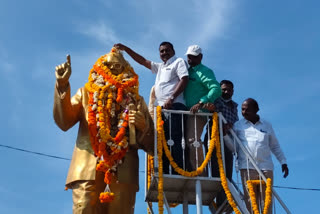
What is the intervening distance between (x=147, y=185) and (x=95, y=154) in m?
1.19

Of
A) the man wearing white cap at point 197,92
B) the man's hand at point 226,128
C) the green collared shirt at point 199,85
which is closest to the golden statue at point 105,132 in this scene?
the man wearing white cap at point 197,92

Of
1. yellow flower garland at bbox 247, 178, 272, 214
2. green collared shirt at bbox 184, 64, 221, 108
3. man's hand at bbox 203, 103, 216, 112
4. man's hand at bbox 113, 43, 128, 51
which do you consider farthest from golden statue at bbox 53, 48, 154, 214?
yellow flower garland at bbox 247, 178, 272, 214

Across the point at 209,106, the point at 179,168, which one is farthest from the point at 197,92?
the point at 179,168

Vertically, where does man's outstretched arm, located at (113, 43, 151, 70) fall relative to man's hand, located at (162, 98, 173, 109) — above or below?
above

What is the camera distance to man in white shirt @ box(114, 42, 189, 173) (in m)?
7.20

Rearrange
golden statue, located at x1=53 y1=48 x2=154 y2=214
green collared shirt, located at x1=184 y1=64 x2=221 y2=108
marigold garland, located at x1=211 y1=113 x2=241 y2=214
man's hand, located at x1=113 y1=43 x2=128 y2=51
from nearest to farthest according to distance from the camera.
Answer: golden statue, located at x1=53 y1=48 x2=154 y2=214 → marigold garland, located at x1=211 y1=113 x2=241 y2=214 → green collared shirt, located at x1=184 y1=64 x2=221 y2=108 → man's hand, located at x1=113 y1=43 x2=128 y2=51

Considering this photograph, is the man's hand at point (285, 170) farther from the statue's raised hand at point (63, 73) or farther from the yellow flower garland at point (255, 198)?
the statue's raised hand at point (63, 73)

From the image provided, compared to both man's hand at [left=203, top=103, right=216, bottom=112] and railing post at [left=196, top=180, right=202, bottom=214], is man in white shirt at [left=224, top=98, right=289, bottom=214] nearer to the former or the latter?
man's hand at [left=203, top=103, right=216, bottom=112]

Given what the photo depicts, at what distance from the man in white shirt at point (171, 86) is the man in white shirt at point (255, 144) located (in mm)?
756

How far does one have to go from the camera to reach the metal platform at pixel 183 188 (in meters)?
7.06

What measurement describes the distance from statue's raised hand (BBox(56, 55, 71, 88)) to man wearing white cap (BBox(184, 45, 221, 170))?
163cm

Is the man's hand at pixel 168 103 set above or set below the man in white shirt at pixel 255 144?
above

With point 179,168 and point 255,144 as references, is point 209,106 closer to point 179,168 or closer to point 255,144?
point 255,144

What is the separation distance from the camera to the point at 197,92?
24.6 feet
